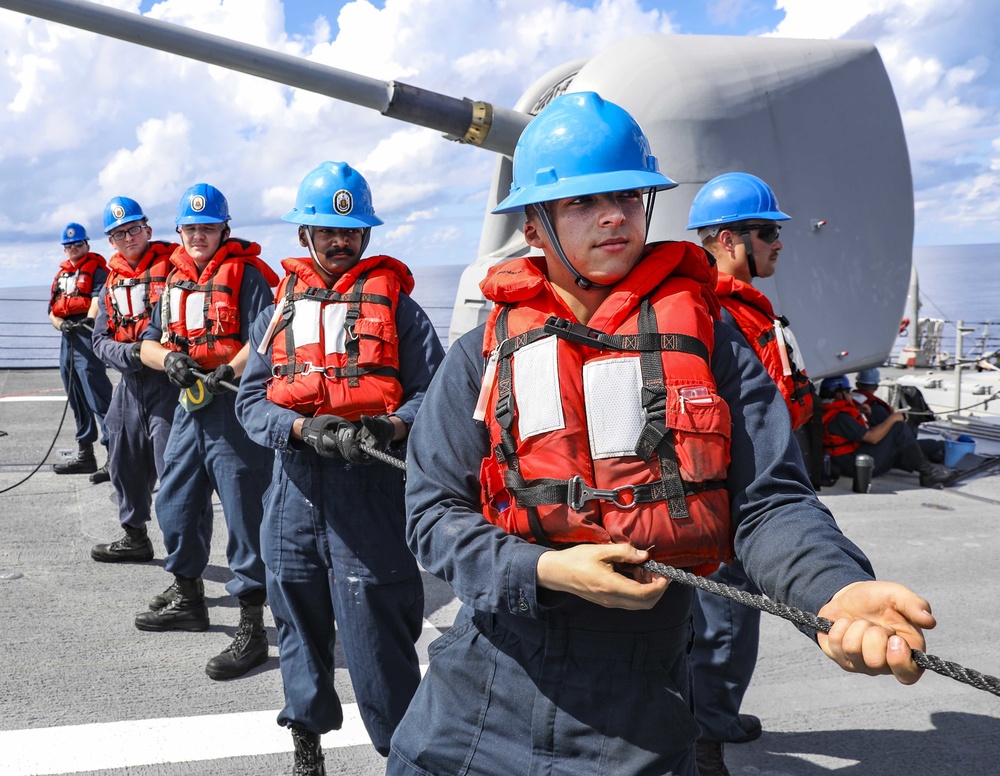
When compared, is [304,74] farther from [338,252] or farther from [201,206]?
[338,252]

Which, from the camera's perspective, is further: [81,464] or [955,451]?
[955,451]

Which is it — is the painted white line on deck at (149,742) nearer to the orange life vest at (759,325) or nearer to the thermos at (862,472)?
the orange life vest at (759,325)

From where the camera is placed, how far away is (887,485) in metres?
8.38

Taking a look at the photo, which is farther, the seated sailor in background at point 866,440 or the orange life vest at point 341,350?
the seated sailor in background at point 866,440

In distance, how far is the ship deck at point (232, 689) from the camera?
3.50 meters

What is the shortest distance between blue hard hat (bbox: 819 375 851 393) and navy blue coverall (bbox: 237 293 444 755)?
6.20 m

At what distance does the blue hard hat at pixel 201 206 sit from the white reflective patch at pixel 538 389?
11.5 ft

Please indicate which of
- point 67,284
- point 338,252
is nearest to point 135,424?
point 338,252

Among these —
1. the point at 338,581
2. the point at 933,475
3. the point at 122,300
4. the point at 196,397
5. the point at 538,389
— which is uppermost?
the point at 122,300

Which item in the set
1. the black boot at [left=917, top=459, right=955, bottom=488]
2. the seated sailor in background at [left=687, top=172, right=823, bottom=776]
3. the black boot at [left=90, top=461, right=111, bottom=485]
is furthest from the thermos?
the black boot at [left=90, top=461, right=111, bottom=485]

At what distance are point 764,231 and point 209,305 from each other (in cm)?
269

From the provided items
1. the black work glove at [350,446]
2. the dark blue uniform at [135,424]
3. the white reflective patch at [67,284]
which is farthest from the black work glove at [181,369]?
the white reflective patch at [67,284]

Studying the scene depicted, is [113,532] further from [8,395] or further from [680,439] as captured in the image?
[8,395]

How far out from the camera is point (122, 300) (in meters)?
5.98
